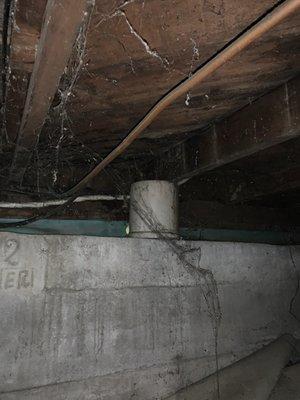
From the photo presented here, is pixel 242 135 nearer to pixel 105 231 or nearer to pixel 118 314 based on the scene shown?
pixel 118 314

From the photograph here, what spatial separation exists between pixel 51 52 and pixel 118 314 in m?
2.23

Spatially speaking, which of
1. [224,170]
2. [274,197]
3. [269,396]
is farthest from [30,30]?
[274,197]

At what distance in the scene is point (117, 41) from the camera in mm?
1677

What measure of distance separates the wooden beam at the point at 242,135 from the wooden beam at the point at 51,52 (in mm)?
1474

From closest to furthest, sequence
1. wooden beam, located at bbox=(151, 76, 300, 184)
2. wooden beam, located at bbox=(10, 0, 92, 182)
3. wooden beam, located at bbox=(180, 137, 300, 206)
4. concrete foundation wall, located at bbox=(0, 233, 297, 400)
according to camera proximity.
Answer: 1. wooden beam, located at bbox=(10, 0, 92, 182)
2. wooden beam, located at bbox=(151, 76, 300, 184)
3. concrete foundation wall, located at bbox=(0, 233, 297, 400)
4. wooden beam, located at bbox=(180, 137, 300, 206)

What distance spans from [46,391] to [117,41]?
8.25 ft

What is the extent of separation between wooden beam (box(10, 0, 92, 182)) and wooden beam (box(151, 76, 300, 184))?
147 centimetres

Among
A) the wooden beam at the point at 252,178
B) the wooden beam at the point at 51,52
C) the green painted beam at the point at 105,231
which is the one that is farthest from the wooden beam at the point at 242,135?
the wooden beam at the point at 51,52

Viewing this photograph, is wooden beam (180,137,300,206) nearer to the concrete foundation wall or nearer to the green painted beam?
the green painted beam

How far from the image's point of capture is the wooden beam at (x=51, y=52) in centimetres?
124

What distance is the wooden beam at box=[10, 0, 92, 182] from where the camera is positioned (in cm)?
124

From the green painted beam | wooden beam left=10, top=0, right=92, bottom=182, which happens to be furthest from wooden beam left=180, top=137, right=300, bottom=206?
wooden beam left=10, top=0, right=92, bottom=182

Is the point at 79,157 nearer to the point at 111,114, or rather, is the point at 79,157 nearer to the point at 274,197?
the point at 111,114

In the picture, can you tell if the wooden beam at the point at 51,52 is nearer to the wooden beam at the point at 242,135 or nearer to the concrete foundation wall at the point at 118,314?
the concrete foundation wall at the point at 118,314
